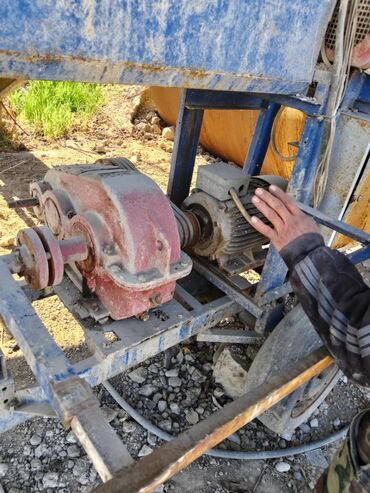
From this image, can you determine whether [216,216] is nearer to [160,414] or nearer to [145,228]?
[145,228]

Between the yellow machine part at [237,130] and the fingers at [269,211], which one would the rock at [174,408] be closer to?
the fingers at [269,211]

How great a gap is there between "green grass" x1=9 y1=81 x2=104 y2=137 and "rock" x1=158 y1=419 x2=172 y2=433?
3838 mm

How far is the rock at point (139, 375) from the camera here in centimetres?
235

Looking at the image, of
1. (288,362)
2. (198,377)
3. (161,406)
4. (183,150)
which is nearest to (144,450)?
(161,406)

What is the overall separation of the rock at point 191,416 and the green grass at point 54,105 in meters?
3.82

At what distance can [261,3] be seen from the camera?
1.15 m

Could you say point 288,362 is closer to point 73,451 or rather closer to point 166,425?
point 166,425

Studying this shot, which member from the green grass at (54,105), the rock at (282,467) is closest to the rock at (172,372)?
the rock at (282,467)

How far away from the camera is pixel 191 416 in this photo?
87.7 inches

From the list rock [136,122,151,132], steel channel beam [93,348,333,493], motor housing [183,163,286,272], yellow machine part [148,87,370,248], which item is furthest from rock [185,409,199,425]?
rock [136,122,151,132]

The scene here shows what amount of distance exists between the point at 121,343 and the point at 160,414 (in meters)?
0.79

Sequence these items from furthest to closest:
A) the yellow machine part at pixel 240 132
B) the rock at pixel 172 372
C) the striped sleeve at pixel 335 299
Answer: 1. the yellow machine part at pixel 240 132
2. the rock at pixel 172 372
3. the striped sleeve at pixel 335 299

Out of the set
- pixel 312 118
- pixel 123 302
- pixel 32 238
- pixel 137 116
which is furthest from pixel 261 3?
pixel 137 116

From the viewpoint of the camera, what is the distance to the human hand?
4.61 ft
